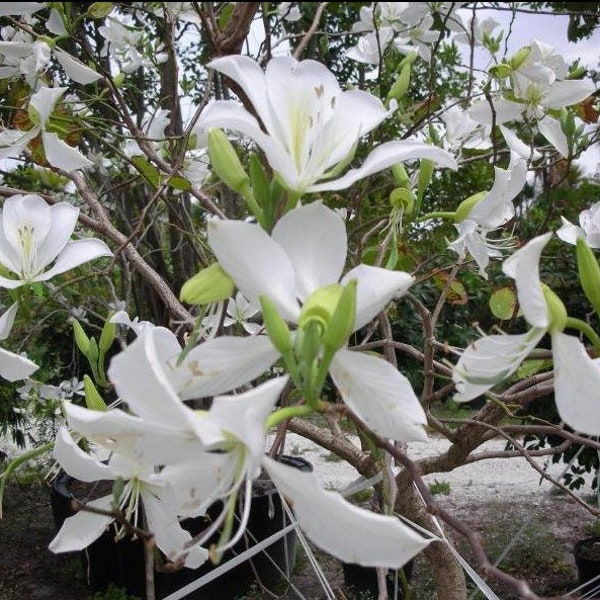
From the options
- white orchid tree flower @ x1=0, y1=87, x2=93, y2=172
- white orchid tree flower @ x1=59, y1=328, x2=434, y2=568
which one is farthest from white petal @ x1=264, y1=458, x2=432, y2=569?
white orchid tree flower @ x1=0, y1=87, x2=93, y2=172

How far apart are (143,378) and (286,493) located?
0.10 m

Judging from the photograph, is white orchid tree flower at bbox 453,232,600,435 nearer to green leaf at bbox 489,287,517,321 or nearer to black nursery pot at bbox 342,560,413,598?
green leaf at bbox 489,287,517,321

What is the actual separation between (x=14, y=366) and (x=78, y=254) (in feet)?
0.41

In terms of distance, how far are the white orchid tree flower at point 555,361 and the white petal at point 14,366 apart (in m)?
0.43

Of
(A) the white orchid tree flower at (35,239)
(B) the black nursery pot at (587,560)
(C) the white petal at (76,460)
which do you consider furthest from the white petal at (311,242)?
(B) the black nursery pot at (587,560)

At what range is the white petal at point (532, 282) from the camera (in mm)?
383

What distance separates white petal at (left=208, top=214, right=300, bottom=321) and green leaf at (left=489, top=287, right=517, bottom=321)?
66 centimetres

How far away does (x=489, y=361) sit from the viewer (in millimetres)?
430

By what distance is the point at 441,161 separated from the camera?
47cm

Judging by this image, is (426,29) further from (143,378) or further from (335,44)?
(335,44)

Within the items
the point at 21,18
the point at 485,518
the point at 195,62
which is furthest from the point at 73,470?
the point at 195,62

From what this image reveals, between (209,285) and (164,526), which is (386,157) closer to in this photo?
(209,285)

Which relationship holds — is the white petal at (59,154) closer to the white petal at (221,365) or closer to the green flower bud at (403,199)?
the green flower bud at (403,199)

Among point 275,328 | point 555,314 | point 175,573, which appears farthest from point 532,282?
point 175,573
